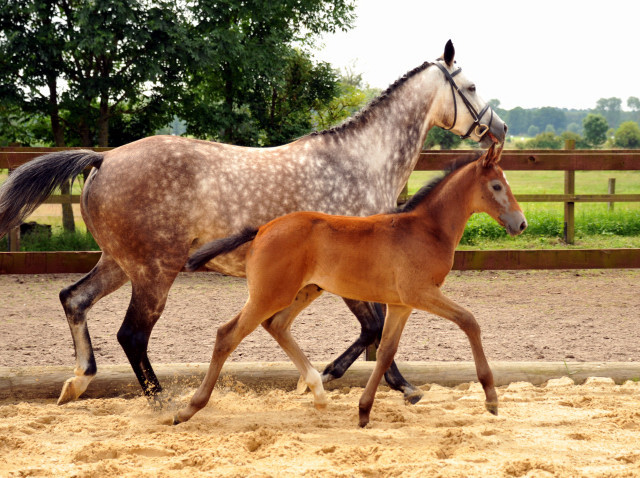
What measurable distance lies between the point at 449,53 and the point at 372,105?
0.63 m

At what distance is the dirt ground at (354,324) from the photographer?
15.6ft

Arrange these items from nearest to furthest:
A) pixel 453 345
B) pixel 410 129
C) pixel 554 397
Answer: pixel 554 397 → pixel 410 129 → pixel 453 345

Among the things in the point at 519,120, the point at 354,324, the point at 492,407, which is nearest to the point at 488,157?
the point at 492,407

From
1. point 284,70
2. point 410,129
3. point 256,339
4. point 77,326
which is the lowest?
point 256,339

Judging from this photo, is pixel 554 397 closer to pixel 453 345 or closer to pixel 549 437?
pixel 549 437

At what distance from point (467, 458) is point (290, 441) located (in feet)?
2.47

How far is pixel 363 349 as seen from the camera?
3834mm

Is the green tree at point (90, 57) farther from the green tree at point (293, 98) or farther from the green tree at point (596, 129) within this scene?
the green tree at point (596, 129)

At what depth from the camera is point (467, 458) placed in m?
2.69

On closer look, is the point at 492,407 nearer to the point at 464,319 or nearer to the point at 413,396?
the point at 464,319

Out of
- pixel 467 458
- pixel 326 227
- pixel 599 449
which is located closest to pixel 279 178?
pixel 326 227

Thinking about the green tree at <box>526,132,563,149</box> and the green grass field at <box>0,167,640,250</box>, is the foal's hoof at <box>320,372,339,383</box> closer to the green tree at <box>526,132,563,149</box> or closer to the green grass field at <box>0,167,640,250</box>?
the green grass field at <box>0,167,640,250</box>

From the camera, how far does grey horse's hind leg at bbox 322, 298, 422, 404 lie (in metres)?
3.71

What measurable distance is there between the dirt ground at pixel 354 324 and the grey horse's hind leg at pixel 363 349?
0.79 m
